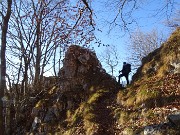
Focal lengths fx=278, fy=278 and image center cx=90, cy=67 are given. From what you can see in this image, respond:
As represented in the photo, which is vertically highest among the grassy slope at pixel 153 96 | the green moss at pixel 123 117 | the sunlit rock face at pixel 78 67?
the sunlit rock face at pixel 78 67

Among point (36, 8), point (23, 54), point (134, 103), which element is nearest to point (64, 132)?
point (134, 103)

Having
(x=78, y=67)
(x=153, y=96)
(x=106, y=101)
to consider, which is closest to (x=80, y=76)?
(x=78, y=67)

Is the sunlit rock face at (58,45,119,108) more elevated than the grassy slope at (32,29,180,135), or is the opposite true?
the sunlit rock face at (58,45,119,108)

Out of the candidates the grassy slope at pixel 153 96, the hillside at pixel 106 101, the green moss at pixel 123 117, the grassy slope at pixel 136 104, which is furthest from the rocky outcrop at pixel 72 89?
the grassy slope at pixel 153 96

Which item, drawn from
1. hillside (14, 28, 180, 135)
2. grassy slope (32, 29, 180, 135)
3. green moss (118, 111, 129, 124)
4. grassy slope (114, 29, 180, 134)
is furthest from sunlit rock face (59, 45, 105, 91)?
green moss (118, 111, 129, 124)

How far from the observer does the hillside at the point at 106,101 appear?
908 centimetres

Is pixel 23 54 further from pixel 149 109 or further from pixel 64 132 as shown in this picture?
pixel 149 109

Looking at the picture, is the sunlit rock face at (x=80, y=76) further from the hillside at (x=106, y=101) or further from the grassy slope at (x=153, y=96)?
the grassy slope at (x=153, y=96)

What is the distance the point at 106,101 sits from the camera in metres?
12.2

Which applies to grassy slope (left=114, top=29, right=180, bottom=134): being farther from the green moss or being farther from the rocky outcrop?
the rocky outcrop

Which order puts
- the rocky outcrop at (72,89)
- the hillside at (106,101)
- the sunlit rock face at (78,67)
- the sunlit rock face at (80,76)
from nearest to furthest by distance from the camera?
→ the hillside at (106,101)
the rocky outcrop at (72,89)
the sunlit rock face at (80,76)
the sunlit rock face at (78,67)

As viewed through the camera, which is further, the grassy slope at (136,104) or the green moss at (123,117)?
the green moss at (123,117)

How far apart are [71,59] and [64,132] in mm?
4990

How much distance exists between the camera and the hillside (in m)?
9.08
